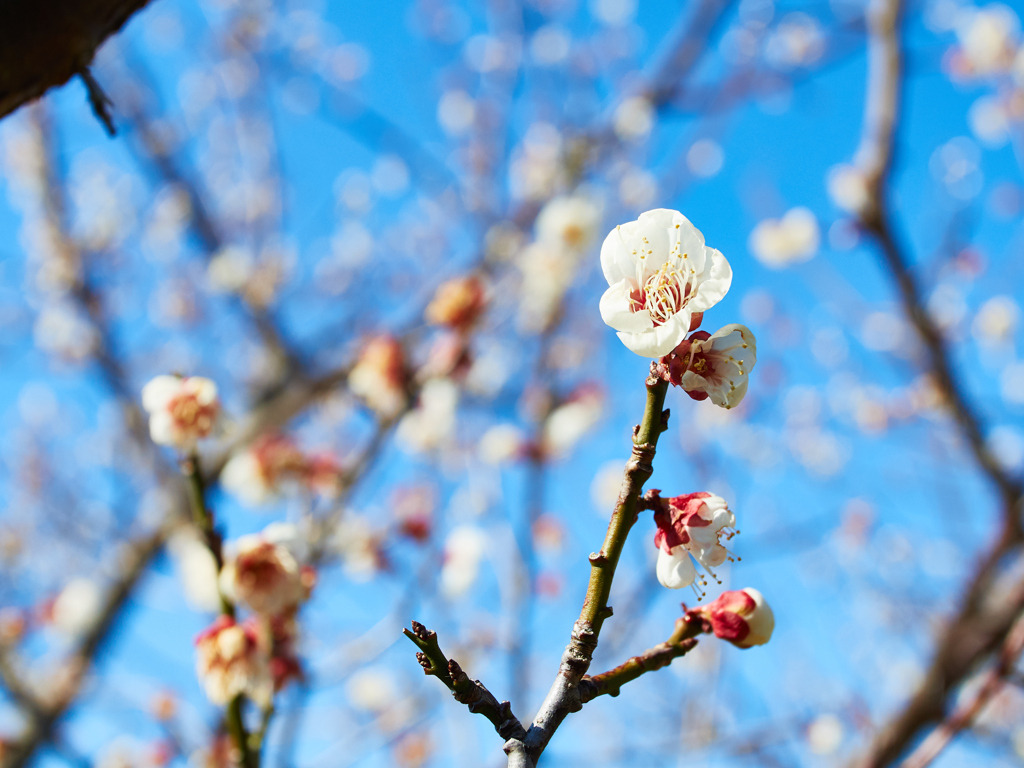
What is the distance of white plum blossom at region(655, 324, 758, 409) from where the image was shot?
0.68 meters

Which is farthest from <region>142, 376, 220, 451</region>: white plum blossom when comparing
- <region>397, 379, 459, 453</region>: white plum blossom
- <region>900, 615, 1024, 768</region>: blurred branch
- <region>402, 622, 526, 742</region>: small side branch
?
<region>900, 615, 1024, 768</region>: blurred branch

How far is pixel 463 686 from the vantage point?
599 millimetres

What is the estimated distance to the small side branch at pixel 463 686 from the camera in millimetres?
568

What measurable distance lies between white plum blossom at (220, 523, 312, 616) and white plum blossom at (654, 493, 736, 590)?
2.48 ft

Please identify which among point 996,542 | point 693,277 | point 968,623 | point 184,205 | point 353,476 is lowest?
point 693,277

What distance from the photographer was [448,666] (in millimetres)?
590

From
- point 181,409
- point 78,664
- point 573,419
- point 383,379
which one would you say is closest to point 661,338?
point 181,409

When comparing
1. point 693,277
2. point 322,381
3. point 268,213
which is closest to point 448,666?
point 693,277

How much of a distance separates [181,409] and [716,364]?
111 centimetres

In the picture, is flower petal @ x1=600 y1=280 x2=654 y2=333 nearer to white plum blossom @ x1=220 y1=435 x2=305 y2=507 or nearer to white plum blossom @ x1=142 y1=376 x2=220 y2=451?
white plum blossom @ x1=142 y1=376 x2=220 y2=451

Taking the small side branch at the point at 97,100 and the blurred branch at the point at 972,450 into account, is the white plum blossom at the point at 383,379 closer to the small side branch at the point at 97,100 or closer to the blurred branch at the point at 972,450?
the small side branch at the point at 97,100

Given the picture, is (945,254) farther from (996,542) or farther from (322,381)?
(322,381)

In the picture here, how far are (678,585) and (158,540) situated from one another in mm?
4164

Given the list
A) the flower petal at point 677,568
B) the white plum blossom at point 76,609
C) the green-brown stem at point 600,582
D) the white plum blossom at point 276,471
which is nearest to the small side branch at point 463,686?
the green-brown stem at point 600,582
